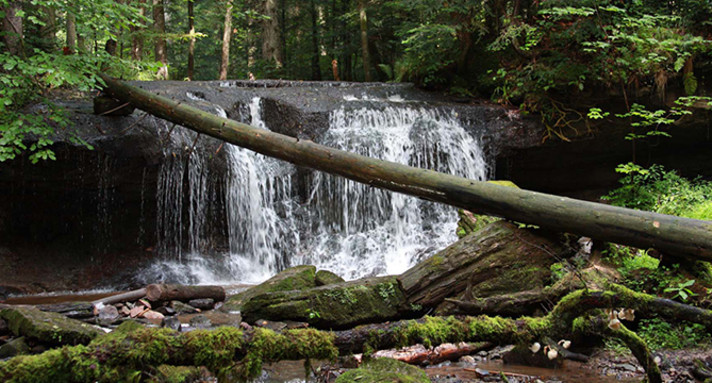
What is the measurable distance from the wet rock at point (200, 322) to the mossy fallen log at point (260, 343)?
2683 mm

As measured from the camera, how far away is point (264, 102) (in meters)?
10.8

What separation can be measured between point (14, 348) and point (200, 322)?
1.98m

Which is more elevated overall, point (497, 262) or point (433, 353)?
point (497, 262)

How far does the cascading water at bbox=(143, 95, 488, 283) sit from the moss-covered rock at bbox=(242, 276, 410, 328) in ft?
14.0

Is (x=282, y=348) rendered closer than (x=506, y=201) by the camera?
Yes

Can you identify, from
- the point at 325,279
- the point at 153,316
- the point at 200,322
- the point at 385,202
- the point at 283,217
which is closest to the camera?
the point at 200,322

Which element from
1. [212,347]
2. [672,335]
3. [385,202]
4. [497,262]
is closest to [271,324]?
[212,347]

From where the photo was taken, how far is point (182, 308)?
630 cm

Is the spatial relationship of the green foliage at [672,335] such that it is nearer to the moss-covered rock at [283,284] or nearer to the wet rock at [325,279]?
the wet rock at [325,279]

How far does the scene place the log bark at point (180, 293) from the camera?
639cm

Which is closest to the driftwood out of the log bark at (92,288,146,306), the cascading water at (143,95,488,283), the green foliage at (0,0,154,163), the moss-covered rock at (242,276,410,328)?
the moss-covered rock at (242,276,410,328)

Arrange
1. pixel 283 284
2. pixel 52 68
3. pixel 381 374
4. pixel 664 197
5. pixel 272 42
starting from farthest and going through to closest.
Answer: pixel 272 42, pixel 664 197, pixel 283 284, pixel 52 68, pixel 381 374

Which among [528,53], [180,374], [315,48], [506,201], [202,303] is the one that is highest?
[315,48]

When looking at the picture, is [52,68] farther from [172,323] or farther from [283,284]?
[283,284]
